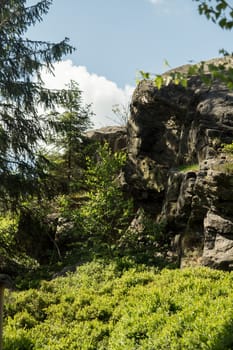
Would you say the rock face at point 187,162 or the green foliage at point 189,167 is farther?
the green foliage at point 189,167

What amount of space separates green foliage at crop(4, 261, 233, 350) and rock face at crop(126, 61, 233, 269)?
60.8 inches

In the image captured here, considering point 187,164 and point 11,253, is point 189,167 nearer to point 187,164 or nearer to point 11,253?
point 187,164

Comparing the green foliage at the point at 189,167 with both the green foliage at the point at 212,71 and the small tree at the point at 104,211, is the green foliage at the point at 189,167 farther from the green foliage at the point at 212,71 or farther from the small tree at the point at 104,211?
the green foliage at the point at 212,71

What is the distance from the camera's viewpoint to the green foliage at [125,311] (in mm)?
7977

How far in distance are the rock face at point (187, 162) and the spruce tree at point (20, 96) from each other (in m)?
5.05

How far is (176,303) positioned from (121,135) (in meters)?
15.1

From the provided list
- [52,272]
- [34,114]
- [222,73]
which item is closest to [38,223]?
[52,272]

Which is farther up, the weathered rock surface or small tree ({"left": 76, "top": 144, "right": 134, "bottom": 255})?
the weathered rock surface

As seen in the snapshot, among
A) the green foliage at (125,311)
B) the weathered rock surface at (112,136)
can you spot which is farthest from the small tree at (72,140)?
the green foliage at (125,311)

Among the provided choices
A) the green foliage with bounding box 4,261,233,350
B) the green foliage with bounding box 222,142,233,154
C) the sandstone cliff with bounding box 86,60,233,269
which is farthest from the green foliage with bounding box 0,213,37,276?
the green foliage with bounding box 222,142,233,154

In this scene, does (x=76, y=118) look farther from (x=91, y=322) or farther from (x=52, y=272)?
(x=91, y=322)

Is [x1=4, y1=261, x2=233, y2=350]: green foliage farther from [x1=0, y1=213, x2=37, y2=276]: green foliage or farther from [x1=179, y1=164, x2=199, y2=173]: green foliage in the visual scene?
[x1=179, y1=164, x2=199, y2=173]: green foliage

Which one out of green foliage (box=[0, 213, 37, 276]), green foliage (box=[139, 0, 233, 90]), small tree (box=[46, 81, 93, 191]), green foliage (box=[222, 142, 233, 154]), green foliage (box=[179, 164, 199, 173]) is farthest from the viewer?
small tree (box=[46, 81, 93, 191])

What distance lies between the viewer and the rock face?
497 inches
